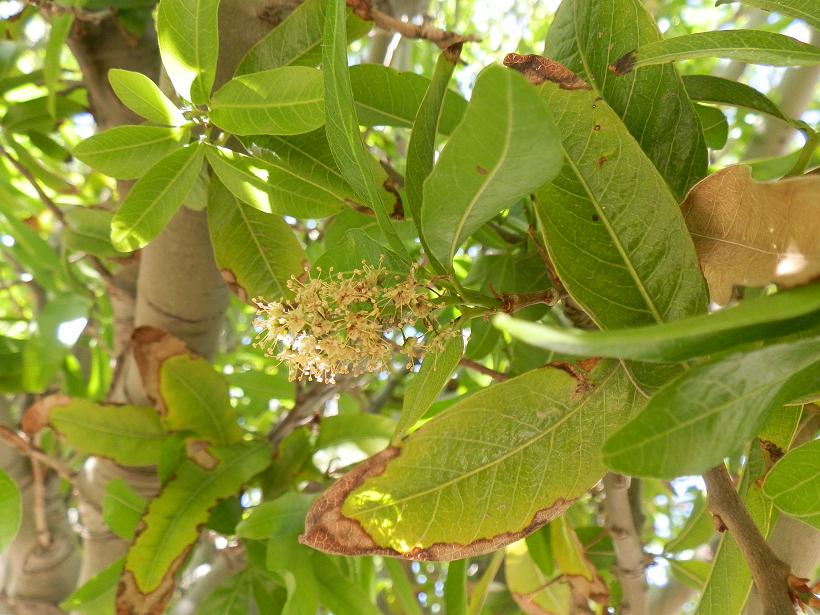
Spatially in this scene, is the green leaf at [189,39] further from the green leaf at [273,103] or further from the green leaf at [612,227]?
the green leaf at [612,227]

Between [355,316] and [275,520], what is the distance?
489 millimetres

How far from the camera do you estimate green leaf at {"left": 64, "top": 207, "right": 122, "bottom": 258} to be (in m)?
1.24

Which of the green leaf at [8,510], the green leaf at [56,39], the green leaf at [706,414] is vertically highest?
the green leaf at [56,39]

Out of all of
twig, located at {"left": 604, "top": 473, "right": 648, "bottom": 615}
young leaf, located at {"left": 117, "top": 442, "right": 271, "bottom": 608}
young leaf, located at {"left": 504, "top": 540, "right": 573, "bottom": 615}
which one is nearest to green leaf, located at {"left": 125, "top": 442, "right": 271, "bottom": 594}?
young leaf, located at {"left": 117, "top": 442, "right": 271, "bottom": 608}

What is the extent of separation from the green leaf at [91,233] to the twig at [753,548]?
1.03 m

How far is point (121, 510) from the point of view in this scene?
47.8 inches

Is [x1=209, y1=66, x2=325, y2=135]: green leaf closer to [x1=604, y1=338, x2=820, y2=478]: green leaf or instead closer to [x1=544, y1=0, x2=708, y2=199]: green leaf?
[x1=544, y1=0, x2=708, y2=199]: green leaf

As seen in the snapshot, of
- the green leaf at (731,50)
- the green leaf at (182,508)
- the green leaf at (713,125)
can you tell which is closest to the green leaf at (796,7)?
the green leaf at (731,50)

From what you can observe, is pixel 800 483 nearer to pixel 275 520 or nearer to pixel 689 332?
pixel 689 332

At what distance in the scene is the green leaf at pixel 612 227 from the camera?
23.2 inches

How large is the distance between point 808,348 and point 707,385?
7 centimetres

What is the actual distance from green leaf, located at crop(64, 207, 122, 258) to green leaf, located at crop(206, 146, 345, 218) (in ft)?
1.73

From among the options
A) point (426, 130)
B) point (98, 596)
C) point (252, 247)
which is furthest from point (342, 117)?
point (98, 596)

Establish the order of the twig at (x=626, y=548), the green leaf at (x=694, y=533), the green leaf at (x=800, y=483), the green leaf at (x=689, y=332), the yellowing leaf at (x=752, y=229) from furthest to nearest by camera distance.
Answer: the green leaf at (x=694, y=533) → the twig at (x=626, y=548) → the green leaf at (x=800, y=483) → the yellowing leaf at (x=752, y=229) → the green leaf at (x=689, y=332)
